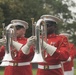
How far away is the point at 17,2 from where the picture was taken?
119ft

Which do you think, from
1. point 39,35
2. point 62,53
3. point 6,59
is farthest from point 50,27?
point 6,59

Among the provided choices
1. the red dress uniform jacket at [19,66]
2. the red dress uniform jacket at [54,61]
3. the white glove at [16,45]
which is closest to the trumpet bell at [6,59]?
the white glove at [16,45]

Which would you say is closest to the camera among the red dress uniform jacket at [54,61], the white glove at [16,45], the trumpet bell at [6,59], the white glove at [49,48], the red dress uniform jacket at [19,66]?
the white glove at [49,48]

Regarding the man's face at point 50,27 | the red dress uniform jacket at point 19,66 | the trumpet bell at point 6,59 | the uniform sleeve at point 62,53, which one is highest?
the man's face at point 50,27

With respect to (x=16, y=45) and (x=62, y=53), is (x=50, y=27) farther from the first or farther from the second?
(x=16, y=45)

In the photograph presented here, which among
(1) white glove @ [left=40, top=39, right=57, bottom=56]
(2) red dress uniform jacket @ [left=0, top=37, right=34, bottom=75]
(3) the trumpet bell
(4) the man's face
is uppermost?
(4) the man's face

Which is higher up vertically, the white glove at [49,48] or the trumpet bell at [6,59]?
the white glove at [49,48]

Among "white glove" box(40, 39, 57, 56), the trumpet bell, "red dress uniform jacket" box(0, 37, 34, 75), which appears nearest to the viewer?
"white glove" box(40, 39, 57, 56)

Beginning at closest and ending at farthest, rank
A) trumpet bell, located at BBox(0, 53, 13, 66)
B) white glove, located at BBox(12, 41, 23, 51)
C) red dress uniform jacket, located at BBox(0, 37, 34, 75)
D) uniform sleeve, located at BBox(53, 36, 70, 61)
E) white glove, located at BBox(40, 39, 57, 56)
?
white glove, located at BBox(40, 39, 57, 56) → uniform sleeve, located at BBox(53, 36, 70, 61) → trumpet bell, located at BBox(0, 53, 13, 66) → white glove, located at BBox(12, 41, 23, 51) → red dress uniform jacket, located at BBox(0, 37, 34, 75)

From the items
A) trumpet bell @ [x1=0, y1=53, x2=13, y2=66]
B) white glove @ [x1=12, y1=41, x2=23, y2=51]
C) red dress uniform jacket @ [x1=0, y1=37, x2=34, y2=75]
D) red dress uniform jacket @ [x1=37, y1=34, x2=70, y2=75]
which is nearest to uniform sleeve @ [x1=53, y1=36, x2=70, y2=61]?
red dress uniform jacket @ [x1=37, y1=34, x2=70, y2=75]

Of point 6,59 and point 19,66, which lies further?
point 19,66

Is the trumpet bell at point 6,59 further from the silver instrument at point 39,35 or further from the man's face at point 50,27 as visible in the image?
the man's face at point 50,27

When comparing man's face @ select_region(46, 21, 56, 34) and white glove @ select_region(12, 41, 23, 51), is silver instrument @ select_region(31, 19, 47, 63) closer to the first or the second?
man's face @ select_region(46, 21, 56, 34)

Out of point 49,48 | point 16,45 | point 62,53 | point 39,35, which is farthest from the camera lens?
point 16,45
